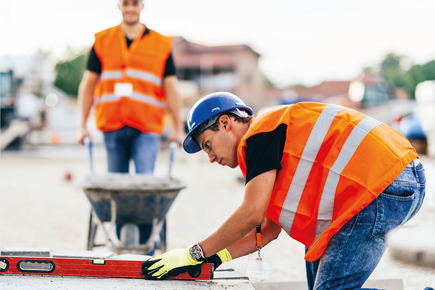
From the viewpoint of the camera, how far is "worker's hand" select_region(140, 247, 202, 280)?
7.09 feet

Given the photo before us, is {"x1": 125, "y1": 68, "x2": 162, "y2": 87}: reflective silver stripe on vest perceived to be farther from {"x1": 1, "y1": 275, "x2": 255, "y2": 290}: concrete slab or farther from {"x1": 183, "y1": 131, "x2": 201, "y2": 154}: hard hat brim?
{"x1": 1, "y1": 275, "x2": 255, "y2": 290}: concrete slab

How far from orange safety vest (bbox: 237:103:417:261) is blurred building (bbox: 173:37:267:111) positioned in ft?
118

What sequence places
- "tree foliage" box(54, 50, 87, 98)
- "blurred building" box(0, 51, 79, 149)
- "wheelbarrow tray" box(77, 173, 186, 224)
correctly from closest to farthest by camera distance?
"wheelbarrow tray" box(77, 173, 186, 224) < "blurred building" box(0, 51, 79, 149) < "tree foliage" box(54, 50, 87, 98)

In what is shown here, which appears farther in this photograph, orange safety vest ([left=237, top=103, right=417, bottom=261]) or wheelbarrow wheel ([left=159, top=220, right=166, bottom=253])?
wheelbarrow wheel ([left=159, top=220, right=166, bottom=253])

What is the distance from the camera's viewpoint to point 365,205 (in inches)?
73.7

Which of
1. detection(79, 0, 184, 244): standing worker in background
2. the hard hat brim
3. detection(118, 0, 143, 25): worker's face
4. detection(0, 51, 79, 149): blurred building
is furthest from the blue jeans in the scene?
detection(0, 51, 79, 149): blurred building

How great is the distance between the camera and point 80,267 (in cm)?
230

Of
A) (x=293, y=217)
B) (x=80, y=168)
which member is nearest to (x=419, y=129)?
(x=80, y=168)

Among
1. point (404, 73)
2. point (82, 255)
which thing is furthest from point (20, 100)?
point (404, 73)

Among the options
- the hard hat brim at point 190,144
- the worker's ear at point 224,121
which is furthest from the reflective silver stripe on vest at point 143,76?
the worker's ear at point 224,121

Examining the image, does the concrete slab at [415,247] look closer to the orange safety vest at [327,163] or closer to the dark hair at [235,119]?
the orange safety vest at [327,163]

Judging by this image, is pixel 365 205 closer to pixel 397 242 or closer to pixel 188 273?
pixel 188 273

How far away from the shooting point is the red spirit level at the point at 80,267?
228cm

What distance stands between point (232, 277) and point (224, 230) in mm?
515
